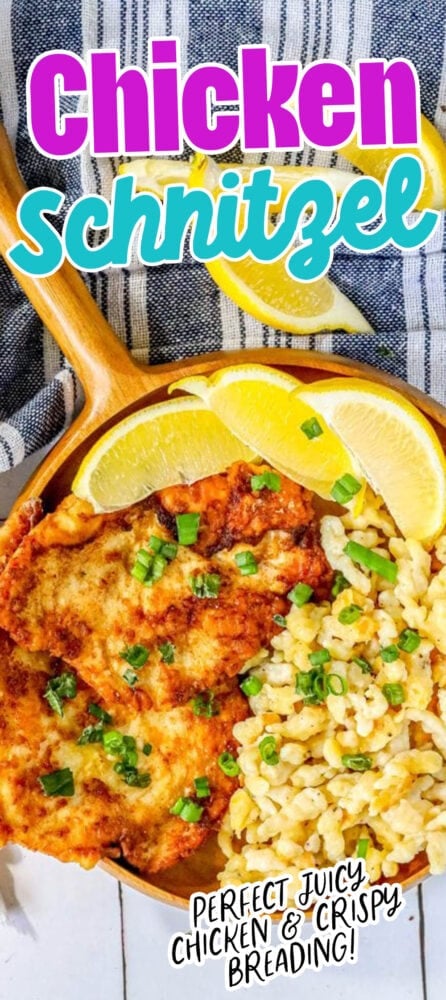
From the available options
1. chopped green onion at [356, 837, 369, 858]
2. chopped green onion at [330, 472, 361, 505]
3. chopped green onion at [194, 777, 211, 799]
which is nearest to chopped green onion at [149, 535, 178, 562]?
chopped green onion at [330, 472, 361, 505]

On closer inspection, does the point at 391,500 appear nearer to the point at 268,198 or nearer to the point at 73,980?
the point at 268,198

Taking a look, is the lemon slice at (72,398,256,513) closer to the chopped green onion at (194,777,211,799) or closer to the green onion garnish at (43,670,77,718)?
the green onion garnish at (43,670,77,718)

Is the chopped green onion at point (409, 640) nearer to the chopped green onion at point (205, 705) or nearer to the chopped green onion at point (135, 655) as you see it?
the chopped green onion at point (205, 705)

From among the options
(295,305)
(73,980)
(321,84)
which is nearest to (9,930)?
(73,980)

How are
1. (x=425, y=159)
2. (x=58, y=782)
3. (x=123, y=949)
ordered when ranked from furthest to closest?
(x=123, y=949) → (x=425, y=159) → (x=58, y=782)

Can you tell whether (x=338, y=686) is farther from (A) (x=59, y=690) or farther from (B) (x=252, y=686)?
(A) (x=59, y=690)

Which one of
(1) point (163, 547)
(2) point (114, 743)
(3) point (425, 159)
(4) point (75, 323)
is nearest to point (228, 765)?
(2) point (114, 743)
